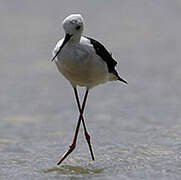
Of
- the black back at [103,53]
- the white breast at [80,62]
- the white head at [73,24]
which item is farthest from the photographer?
the black back at [103,53]

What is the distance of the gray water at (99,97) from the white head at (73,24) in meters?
1.31

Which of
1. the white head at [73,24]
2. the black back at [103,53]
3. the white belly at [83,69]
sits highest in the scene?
the white head at [73,24]

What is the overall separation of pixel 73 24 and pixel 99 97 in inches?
197

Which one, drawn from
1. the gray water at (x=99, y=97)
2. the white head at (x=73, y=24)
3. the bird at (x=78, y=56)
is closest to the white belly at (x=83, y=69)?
the bird at (x=78, y=56)

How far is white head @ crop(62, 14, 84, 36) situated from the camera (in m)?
→ 5.34

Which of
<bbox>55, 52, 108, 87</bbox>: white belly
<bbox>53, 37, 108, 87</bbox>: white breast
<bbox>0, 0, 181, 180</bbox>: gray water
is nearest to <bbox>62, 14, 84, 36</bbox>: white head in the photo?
<bbox>53, 37, 108, 87</bbox>: white breast

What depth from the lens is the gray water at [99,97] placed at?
20.1 ft

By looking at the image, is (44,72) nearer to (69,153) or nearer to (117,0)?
(117,0)

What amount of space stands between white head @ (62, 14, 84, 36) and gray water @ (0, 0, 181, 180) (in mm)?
1307

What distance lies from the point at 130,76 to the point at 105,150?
4364 mm

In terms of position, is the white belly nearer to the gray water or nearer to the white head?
the white head

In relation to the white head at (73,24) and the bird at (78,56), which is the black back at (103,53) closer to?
the bird at (78,56)

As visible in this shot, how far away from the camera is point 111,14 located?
14.3 m

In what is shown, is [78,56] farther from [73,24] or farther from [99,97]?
[99,97]
